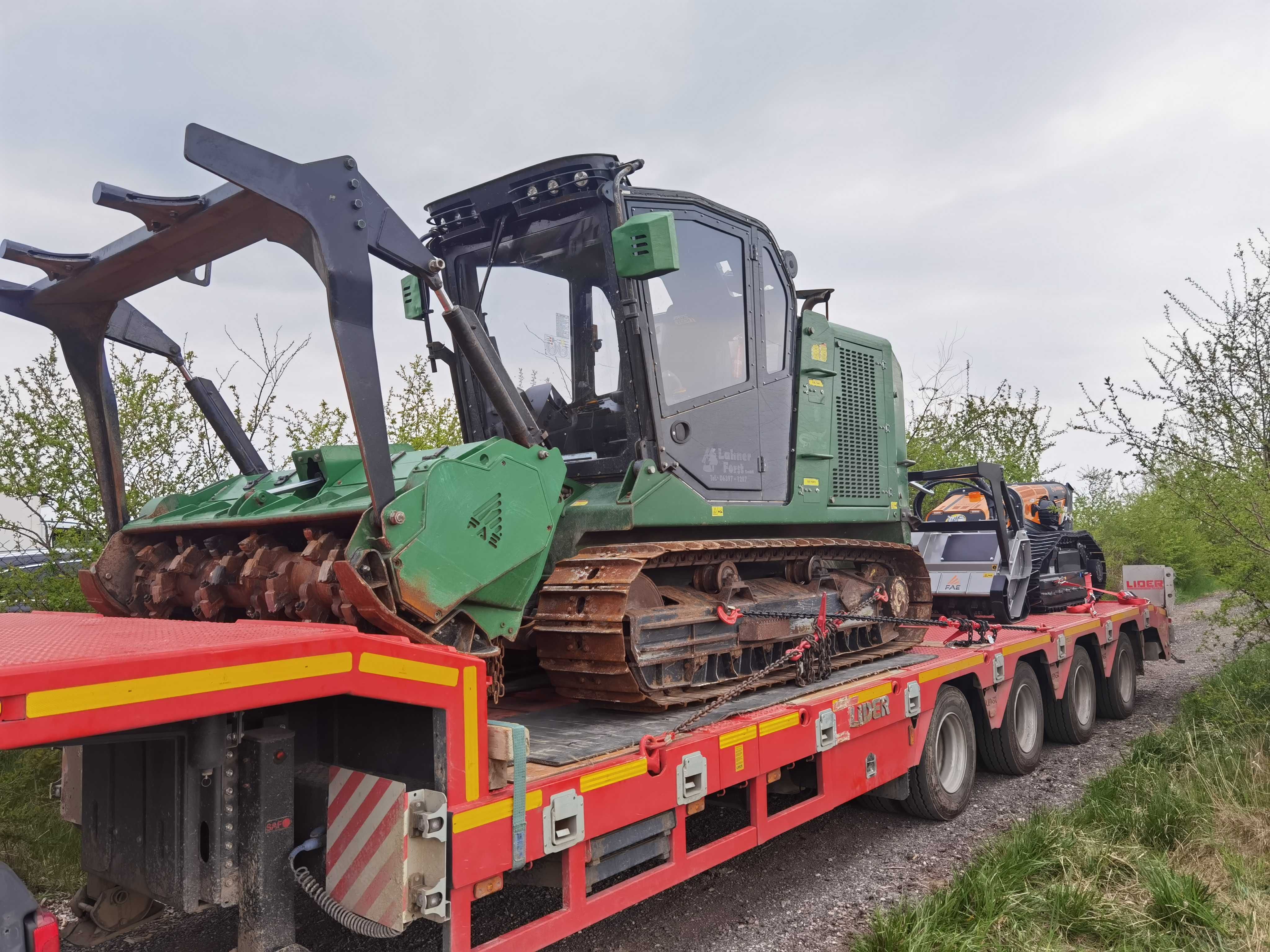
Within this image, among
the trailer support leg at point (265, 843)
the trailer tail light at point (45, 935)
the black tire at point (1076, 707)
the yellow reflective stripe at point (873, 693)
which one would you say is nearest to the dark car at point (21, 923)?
the trailer tail light at point (45, 935)

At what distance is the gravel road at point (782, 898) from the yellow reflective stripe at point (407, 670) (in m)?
1.86

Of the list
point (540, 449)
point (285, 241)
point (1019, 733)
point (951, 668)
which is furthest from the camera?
point (1019, 733)

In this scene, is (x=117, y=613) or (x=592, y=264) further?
(x=592, y=264)

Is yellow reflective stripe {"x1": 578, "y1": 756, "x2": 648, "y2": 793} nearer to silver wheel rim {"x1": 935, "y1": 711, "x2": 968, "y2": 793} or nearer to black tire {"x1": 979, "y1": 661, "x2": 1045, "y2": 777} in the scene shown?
silver wheel rim {"x1": 935, "y1": 711, "x2": 968, "y2": 793}

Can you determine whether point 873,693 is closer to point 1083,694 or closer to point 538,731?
point 538,731

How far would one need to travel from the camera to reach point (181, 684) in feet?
7.62

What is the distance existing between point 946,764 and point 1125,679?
14.9ft

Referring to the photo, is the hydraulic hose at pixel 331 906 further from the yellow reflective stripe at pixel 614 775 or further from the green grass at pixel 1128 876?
the green grass at pixel 1128 876

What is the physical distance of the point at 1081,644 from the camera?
888 cm

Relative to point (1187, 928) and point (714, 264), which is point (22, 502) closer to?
point (714, 264)

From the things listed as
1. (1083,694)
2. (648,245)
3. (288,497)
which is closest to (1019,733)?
(1083,694)

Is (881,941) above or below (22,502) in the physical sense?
below

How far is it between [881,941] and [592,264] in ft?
11.6

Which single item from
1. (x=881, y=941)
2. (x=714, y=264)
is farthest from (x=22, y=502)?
(x=881, y=941)
